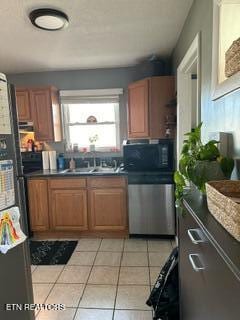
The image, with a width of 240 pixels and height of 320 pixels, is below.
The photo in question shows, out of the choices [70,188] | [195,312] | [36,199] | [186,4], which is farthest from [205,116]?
[36,199]

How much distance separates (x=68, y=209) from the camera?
3145 mm

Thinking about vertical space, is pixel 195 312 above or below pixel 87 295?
above

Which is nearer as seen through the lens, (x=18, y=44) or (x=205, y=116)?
(x=205, y=116)

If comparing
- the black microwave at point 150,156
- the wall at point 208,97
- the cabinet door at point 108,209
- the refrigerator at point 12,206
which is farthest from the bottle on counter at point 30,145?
the wall at point 208,97

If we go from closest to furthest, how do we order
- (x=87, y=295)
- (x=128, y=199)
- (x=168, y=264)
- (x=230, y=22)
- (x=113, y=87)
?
(x=230, y=22)
(x=168, y=264)
(x=87, y=295)
(x=128, y=199)
(x=113, y=87)

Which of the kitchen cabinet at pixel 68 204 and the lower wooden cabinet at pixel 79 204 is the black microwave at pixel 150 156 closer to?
the lower wooden cabinet at pixel 79 204

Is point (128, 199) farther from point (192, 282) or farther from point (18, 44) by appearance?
point (18, 44)

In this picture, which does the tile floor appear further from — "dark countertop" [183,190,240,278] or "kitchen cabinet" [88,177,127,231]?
"dark countertop" [183,190,240,278]

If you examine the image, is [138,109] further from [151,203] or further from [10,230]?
[10,230]

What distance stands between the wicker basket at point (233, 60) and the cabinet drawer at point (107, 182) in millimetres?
2085

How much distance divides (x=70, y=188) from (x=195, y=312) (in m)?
2.33

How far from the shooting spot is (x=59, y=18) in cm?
190

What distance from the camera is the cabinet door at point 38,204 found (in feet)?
10.3

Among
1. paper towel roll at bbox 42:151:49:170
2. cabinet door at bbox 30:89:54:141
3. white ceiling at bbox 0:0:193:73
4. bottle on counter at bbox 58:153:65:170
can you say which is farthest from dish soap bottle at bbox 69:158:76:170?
white ceiling at bbox 0:0:193:73
